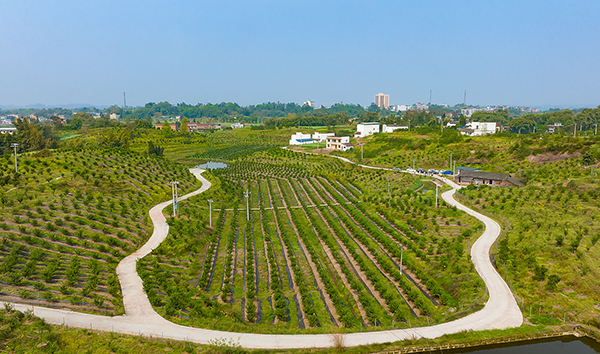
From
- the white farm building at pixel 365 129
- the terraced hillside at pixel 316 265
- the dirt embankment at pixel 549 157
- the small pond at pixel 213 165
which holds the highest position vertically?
the white farm building at pixel 365 129

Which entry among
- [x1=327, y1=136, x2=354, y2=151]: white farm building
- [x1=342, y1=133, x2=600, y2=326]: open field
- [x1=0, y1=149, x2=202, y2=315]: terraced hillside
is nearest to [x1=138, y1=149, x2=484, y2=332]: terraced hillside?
[x1=0, y1=149, x2=202, y2=315]: terraced hillside

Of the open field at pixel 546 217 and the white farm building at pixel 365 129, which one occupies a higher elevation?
the white farm building at pixel 365 129

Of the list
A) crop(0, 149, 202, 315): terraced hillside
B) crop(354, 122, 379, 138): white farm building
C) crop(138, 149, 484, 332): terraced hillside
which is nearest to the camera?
crop(0, 149, 202, 315): terraced hillside


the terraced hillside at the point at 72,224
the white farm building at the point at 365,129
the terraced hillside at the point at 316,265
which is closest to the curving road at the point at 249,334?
the terraced hillside at the point at 316,265

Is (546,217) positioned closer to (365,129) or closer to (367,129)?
(365,129)

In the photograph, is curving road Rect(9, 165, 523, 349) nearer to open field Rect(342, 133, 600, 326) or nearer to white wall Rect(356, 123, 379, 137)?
open field Rect(342, 133, 600, 326)

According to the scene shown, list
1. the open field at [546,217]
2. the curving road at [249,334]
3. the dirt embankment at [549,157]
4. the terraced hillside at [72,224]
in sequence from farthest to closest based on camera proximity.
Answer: the dirt embankment at [549,157], the open field at [546,217], the terraced hillside at [72,224], the curving road at [249,334]

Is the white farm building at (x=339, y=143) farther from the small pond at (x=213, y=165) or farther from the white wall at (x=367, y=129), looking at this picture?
the small pond at (x=213, y=165)

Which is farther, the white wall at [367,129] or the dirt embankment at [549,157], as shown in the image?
the white wall at [367,129]
